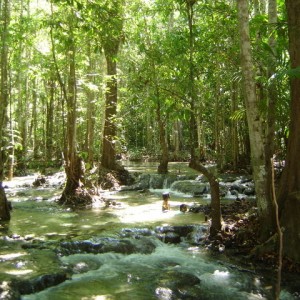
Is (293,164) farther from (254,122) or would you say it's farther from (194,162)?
(194,162)

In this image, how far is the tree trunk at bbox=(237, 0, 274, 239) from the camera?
22.3 ft

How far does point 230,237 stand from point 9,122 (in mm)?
13598

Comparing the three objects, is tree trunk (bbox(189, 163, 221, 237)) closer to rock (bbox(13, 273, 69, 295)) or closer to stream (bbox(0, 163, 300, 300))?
stream (bbox(0, 163, 300, 300))

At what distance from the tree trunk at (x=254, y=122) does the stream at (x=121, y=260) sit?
103 centimetres

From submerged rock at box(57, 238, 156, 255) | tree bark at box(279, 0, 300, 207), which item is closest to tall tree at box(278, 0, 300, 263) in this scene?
tree bark at box(279, 0, 300, 207)

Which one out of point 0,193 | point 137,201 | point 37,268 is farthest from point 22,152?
point 37,268

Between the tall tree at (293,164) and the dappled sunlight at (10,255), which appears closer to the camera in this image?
the tall tree at (293,164)

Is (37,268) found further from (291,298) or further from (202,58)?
(202,58)

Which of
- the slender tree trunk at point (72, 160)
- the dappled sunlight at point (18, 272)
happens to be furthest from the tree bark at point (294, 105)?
the slender tree trunk at point (72, 160)

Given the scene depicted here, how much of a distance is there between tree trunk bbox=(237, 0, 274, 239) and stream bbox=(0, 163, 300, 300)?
103cm

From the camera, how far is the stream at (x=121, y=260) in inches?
233

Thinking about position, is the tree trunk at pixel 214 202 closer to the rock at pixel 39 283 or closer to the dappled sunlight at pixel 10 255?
the rock at pixel 39 283

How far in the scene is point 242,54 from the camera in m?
6.84

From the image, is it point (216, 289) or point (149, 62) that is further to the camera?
point (149, 62)
